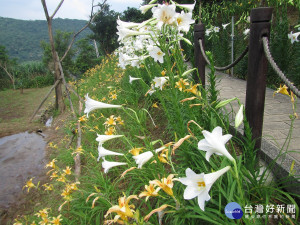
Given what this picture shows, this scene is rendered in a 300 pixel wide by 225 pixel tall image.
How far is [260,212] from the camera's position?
107 centimetres

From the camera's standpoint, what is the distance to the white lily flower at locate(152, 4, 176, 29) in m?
1.12

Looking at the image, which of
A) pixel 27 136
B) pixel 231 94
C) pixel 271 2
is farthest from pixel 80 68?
pixel 231 94

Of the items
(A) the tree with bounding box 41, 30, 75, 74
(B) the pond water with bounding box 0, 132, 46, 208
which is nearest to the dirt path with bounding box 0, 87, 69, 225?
(B) the pond water with bounding box 0, 132, 46, 208

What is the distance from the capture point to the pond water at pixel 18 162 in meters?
3.01

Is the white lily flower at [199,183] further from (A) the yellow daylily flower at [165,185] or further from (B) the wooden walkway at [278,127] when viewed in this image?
(B) the wooden walkway at [278,127]

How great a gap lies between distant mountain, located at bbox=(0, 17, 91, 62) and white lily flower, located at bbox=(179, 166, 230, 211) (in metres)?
47.7

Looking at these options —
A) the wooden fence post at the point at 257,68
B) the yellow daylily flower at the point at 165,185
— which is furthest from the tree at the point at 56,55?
the yellow daylily flower at the point at 165,185

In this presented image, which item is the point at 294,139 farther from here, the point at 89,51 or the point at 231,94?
the point at 89,51

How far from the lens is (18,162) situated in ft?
12.7

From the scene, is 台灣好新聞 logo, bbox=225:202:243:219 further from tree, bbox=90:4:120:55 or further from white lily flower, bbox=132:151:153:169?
tree, bbox=90:4:120:55

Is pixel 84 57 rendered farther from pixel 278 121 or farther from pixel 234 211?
pixel 234 211

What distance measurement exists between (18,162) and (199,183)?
4190 mm

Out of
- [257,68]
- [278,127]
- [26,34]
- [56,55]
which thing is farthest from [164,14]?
[26,34]

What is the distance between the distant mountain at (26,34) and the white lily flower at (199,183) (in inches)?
1879
